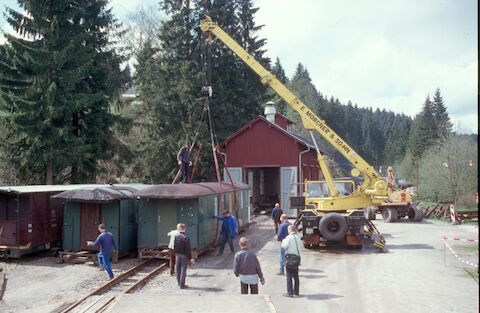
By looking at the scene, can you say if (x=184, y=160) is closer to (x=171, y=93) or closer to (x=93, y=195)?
(x=93, y=195)

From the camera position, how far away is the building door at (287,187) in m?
29.8

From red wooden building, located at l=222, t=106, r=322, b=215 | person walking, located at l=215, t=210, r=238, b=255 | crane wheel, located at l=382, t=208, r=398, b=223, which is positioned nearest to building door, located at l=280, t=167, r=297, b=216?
red wooden building, located at l=222, t=106, r=322, b=215

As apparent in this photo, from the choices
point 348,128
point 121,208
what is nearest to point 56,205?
point 121,208

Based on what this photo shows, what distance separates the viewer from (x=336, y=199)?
1889 centimetres

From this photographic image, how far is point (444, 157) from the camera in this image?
139 ft

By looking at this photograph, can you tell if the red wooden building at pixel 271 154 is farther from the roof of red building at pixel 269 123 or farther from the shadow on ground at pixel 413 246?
the shadow on ground at pixel 413 246

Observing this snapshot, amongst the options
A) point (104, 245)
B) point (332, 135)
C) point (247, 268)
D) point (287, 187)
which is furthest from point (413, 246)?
point (104, 245)

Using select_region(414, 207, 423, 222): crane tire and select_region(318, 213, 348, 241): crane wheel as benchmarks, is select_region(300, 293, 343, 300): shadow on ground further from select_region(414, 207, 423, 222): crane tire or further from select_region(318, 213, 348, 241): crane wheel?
select_region(414, 207, 423, 222): crane tire

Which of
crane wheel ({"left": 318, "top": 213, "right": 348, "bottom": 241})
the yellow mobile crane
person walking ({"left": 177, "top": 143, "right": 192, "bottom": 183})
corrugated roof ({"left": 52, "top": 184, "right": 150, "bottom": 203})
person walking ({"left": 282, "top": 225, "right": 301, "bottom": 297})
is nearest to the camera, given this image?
person walking ({"left": 282, "top": 225, "right": 301, "bottom": 297})

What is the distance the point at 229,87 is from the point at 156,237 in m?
22.6

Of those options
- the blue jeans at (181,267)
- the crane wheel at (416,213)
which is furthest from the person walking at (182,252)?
the crane wheel at (416,213)

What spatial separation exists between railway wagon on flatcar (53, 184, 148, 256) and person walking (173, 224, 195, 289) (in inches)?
185

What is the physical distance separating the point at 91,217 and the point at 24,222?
2274mm

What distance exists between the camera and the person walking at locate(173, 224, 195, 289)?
12.0 metres
